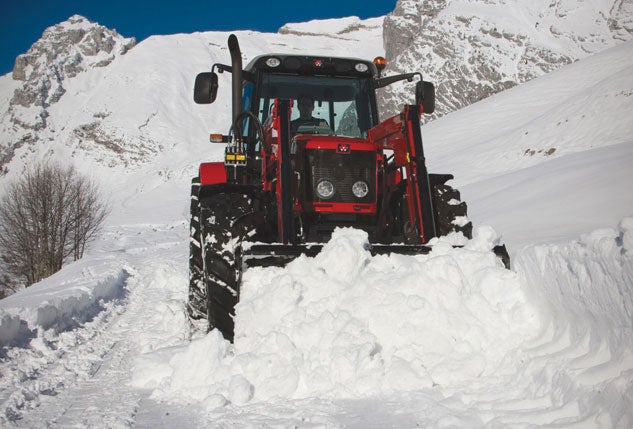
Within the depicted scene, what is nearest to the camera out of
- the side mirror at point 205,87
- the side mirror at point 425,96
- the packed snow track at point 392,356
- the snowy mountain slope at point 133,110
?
the packed snow track at point 392,356

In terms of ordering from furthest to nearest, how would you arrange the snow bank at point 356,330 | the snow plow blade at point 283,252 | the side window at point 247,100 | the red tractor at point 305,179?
the side window at point 247,100 → the red tractor at point 305,179 → the snow plow blade at point 283,252 → the snow bank at point 356,330

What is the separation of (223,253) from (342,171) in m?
1.38

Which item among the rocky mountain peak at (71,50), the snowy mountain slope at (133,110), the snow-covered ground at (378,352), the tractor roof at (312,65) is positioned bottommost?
the snow-covered ground at (378,352)

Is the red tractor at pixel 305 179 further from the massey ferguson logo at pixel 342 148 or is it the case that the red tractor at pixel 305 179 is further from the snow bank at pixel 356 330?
the snow bank at pixel 356 330

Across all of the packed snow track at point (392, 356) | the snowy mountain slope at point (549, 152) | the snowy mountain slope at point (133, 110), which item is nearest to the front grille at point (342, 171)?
the packed snow track at point (392, 356)

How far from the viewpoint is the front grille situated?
4.53 metres

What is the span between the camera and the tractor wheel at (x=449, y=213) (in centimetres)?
457

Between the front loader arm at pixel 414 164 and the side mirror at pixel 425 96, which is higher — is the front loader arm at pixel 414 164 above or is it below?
below

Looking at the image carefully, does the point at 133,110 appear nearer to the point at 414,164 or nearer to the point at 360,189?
the point at 360,189

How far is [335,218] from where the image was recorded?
4602 millimetres

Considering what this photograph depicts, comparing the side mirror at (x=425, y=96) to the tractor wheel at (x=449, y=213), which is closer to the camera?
the tractor wheel at (x=449, y=213)

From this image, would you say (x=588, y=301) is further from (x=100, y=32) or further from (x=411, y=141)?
(x=100, y=32)

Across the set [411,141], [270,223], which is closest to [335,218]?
[270,223]

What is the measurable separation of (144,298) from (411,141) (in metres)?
4.80
